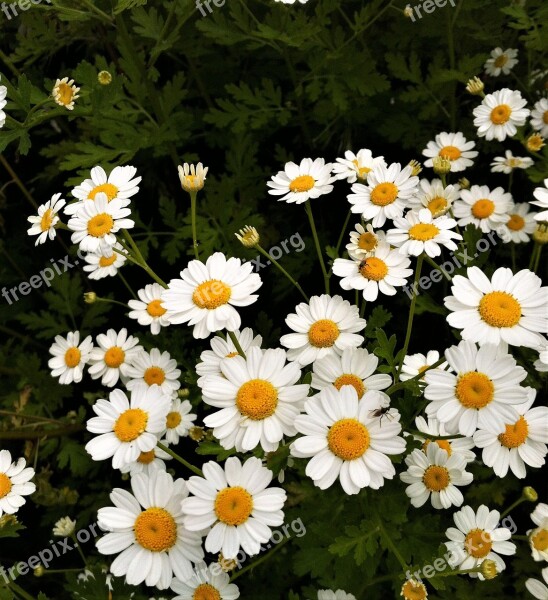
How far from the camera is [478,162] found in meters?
3.03

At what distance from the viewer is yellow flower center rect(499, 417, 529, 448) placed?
5.22 ft

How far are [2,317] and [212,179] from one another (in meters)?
1.43

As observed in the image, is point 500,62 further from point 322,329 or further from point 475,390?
point 475,390

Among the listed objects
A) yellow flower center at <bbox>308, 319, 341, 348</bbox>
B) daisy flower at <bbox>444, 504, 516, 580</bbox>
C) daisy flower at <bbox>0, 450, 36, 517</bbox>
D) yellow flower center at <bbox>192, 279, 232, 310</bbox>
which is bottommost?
daisy flower at <bbox>444, 504, 516, 580</bbox>

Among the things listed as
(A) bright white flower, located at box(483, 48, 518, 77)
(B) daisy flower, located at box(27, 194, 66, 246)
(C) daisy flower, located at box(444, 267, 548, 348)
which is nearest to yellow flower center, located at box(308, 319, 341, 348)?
(C) daisy flower, located at box(444, 267, 548, 348)

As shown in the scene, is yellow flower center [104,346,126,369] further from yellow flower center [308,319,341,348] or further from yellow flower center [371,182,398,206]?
yellow flower center [371,182,398,206]

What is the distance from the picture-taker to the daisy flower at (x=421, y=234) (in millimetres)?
1674

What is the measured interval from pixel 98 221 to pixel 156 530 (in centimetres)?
94

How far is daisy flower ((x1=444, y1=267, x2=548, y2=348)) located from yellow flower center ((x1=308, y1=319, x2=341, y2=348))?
0.36 m

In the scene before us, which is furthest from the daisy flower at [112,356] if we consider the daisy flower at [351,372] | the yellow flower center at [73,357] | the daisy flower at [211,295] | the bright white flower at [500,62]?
the bright white flower at [500,62]

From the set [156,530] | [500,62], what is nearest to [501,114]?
[500,62]

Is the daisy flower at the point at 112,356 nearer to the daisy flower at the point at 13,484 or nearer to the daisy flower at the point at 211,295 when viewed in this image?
the daisy flower at the point at 13,484

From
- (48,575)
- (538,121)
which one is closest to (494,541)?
(538,121)

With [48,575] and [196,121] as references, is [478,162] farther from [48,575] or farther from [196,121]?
[48,575]
